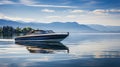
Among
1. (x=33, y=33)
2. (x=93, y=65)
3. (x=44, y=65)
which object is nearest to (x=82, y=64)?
(x=93, y=65)

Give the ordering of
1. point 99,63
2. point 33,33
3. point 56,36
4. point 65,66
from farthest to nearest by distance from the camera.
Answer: point 33,33
point 56,36
point 99,63
point 65,66

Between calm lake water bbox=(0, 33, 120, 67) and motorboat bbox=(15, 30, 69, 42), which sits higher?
calm lake water bbox=(0, 33, 120, 67)

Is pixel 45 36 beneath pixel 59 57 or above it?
beneath

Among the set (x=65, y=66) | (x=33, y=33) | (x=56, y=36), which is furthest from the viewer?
(x=33, y=33)

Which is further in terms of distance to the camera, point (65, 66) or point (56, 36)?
point (56, 36)

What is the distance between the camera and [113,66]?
24.2 meters

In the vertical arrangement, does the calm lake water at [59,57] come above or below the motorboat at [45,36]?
above

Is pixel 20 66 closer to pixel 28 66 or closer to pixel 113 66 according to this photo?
pixel 28 66

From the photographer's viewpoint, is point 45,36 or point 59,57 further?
point 45,36

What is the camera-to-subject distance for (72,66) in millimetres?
24109

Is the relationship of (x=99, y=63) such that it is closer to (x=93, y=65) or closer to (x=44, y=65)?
(x=93, y=65)

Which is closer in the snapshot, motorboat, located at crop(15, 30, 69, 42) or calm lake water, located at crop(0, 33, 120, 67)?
calm lake water, located at crop(0, 33, 120, 67)

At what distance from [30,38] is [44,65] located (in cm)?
4661

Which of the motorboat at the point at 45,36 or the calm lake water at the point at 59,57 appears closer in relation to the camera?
the calm lake water at the point at 59,57
